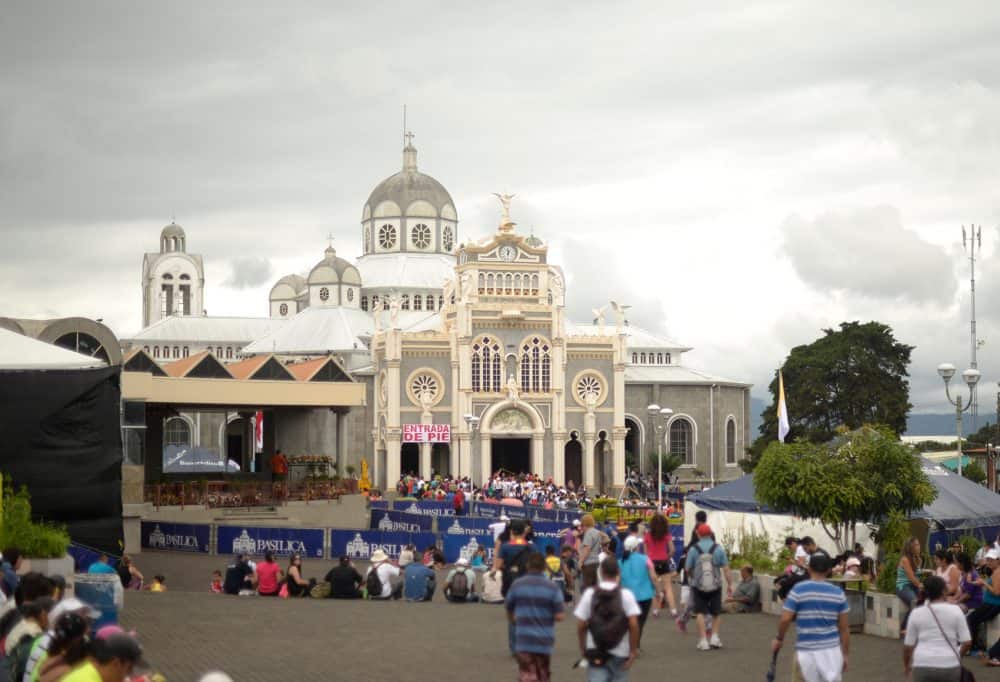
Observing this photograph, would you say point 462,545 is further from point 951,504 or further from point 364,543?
point 951,504

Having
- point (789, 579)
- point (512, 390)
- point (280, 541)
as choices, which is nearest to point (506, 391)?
Answer: point (512, 390)

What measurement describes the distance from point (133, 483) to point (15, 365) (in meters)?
11.7

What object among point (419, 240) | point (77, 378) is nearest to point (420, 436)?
point (419, 240)

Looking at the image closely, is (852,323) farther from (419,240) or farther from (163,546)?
(163,546)

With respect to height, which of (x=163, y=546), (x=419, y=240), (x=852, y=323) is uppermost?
(x=419, y=240)

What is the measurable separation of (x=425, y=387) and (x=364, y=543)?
3666cm

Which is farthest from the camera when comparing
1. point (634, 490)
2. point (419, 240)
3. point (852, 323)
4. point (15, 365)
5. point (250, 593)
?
point (419, 240)

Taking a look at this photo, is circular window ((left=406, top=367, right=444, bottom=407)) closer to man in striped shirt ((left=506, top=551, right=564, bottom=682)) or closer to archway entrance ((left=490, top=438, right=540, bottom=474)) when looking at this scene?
archway entrance ((left=490, top=438, right=540, bottom=474))

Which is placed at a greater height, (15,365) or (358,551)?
(15,365)

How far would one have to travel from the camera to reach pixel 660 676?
15.7 metres

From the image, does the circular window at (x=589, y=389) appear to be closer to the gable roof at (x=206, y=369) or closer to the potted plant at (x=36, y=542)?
the gable roof at (x=206, y=369)

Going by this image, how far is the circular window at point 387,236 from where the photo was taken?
98000mm

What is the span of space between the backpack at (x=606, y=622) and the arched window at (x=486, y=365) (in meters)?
60.4

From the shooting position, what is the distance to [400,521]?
143 ft
